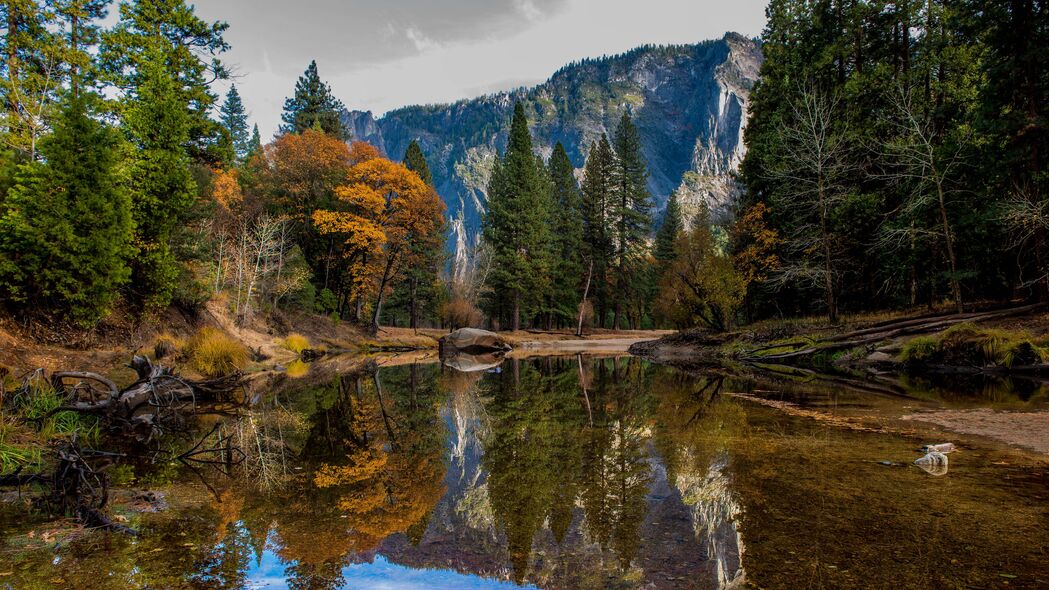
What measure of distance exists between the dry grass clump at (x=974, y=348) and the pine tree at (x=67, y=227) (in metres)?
22.4

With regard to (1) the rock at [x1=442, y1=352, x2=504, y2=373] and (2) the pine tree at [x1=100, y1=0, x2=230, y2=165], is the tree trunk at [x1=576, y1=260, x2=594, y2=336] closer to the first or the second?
(1) the rock at [x1=442, y1=352, x2=504, y2=373]

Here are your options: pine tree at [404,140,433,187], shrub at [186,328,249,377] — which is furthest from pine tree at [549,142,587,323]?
shrub at [186,328,249,377]

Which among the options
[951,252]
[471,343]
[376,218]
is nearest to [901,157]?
[951,252]

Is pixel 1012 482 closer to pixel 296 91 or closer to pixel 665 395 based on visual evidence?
pixel 665 395

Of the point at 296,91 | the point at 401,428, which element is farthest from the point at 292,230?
the point at 401,428

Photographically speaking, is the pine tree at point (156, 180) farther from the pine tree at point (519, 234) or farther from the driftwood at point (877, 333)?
the pine tree at point (519, 234)

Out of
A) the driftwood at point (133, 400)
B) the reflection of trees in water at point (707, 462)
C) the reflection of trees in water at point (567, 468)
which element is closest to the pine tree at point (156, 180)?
the driftwood at point (133, 400)

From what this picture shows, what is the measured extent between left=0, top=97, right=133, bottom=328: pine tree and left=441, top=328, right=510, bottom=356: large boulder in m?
22.5

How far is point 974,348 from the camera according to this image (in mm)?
14523

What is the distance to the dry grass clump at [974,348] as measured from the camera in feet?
44.6

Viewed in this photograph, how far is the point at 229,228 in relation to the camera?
3095cm

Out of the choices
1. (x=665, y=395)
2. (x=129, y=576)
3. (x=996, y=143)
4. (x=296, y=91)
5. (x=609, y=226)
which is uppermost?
(x=296, y=91)

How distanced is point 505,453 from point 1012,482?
5168 mm

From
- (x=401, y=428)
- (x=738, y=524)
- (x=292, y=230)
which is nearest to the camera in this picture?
(x=738, y=524)
